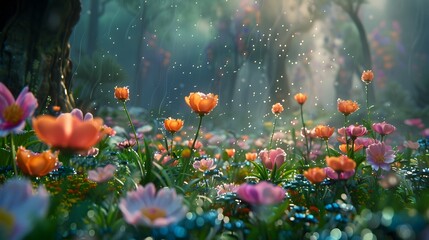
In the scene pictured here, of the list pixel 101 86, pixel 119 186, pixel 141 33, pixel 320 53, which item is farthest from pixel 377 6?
pixel 119 186

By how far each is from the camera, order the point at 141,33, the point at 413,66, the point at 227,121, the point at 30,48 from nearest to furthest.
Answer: the point at 30,48, the point at 227,121, the point at 413,66, the point at 141,33

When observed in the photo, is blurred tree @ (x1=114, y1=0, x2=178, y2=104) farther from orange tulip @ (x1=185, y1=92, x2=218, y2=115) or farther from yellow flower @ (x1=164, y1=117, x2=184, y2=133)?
orange tulip @ (x1=185, y1=92, x2=218, y2=115)

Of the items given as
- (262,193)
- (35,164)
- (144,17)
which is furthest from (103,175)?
(144,17)

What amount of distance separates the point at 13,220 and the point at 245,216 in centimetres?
115

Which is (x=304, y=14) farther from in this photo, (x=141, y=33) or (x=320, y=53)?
(x=320, y=53)

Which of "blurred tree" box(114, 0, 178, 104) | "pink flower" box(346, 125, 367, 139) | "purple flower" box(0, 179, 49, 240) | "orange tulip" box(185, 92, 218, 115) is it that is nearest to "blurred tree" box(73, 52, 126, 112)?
"blurred tree" box(114, 0, 178, 104)

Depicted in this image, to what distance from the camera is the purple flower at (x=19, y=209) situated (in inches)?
34.5

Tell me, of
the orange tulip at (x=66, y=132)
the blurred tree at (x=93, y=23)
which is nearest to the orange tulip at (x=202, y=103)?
the orange tulip at (x=66, y=132)

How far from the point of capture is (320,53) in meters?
29.6

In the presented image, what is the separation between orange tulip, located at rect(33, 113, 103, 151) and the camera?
1173 millimetres

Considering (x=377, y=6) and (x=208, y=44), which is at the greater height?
(x=377, y=6)

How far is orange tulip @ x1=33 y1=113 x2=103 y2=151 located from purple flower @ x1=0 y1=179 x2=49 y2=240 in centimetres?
22

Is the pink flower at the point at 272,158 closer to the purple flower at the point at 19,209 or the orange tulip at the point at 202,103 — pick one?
the orange tulip at the point at 202,103

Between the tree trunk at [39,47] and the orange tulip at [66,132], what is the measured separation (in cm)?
332
